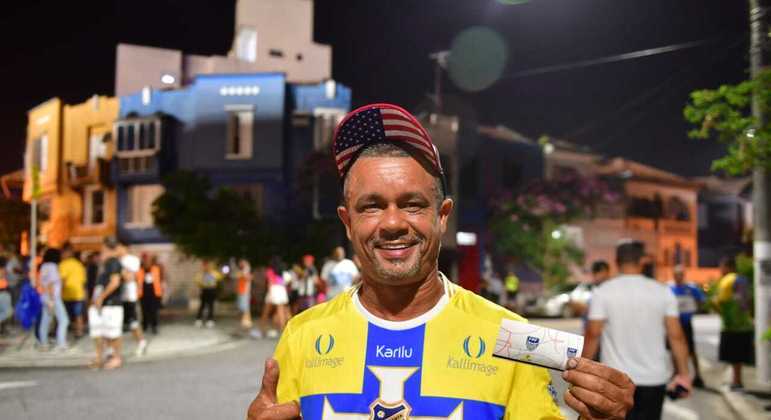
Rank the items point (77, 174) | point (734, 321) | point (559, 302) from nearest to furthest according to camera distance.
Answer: point (734, 321)
point (559, 302)
point (77, 174)

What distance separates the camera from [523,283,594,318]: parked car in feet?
80.6

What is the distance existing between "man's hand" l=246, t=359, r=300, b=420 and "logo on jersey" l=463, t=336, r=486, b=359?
523 mm

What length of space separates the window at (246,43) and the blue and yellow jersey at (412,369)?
41.7 metres

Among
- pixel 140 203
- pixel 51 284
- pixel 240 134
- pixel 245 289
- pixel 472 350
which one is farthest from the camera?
pixel 140 203

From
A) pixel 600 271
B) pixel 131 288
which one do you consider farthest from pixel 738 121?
pixel 131 288

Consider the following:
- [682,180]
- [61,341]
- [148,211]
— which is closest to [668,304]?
[61,341]

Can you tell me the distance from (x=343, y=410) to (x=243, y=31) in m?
42.2

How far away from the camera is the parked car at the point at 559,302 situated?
24.6 metres

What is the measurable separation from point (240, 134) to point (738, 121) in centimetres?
2854

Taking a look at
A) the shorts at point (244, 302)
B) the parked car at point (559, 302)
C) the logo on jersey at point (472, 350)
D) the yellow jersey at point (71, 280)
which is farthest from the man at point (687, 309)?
the parked car at point (559, 302)

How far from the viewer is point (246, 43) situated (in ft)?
139

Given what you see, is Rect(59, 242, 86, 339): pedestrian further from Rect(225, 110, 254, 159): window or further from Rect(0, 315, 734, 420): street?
Rect(225, 110, 254, 159): window

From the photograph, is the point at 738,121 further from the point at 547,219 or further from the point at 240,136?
the point at 240,136

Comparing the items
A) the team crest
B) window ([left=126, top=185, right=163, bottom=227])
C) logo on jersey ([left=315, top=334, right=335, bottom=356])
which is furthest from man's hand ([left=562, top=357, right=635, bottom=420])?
window ([left=126, top=185, right=163, bottom=227])
